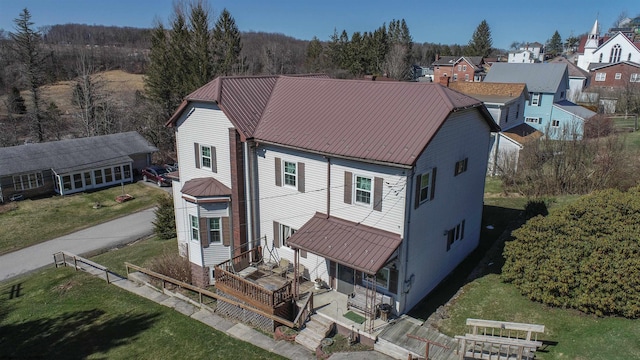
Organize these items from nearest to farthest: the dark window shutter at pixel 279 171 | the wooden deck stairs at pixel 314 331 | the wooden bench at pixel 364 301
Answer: the wooden deck stairs at pixel 314 331, the wooden bench at pixel 364 301, the dark window shutter at pixel 279 171

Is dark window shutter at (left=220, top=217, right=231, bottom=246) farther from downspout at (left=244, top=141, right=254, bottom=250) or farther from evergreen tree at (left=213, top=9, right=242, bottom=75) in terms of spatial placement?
evergreen tree at (left=213, top=9, right=242, bottom=75)

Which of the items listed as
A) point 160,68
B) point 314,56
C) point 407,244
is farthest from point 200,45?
point 314,56

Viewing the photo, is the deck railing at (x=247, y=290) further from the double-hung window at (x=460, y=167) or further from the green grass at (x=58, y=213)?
the green grass at (x=58, y=213)

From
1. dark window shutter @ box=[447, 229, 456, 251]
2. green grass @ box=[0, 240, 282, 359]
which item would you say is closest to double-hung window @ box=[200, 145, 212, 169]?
green grass @ box=[0, 240, 282, 359]

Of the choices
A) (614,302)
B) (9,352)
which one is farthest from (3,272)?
(614,302)

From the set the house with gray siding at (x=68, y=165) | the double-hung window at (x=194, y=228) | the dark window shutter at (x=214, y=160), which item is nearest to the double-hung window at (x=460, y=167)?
the dark window shutter at (x=214, y=160)

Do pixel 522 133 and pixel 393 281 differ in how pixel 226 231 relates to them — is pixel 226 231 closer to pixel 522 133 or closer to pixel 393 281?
pixel 393 281

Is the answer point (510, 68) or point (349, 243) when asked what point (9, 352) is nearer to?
point (349, 243)

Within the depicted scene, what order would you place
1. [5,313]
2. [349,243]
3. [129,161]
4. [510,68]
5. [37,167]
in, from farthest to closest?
1. [510,68]
2. [129,161]
3. [37,167]
4. [5,313]
5. [349,243]
